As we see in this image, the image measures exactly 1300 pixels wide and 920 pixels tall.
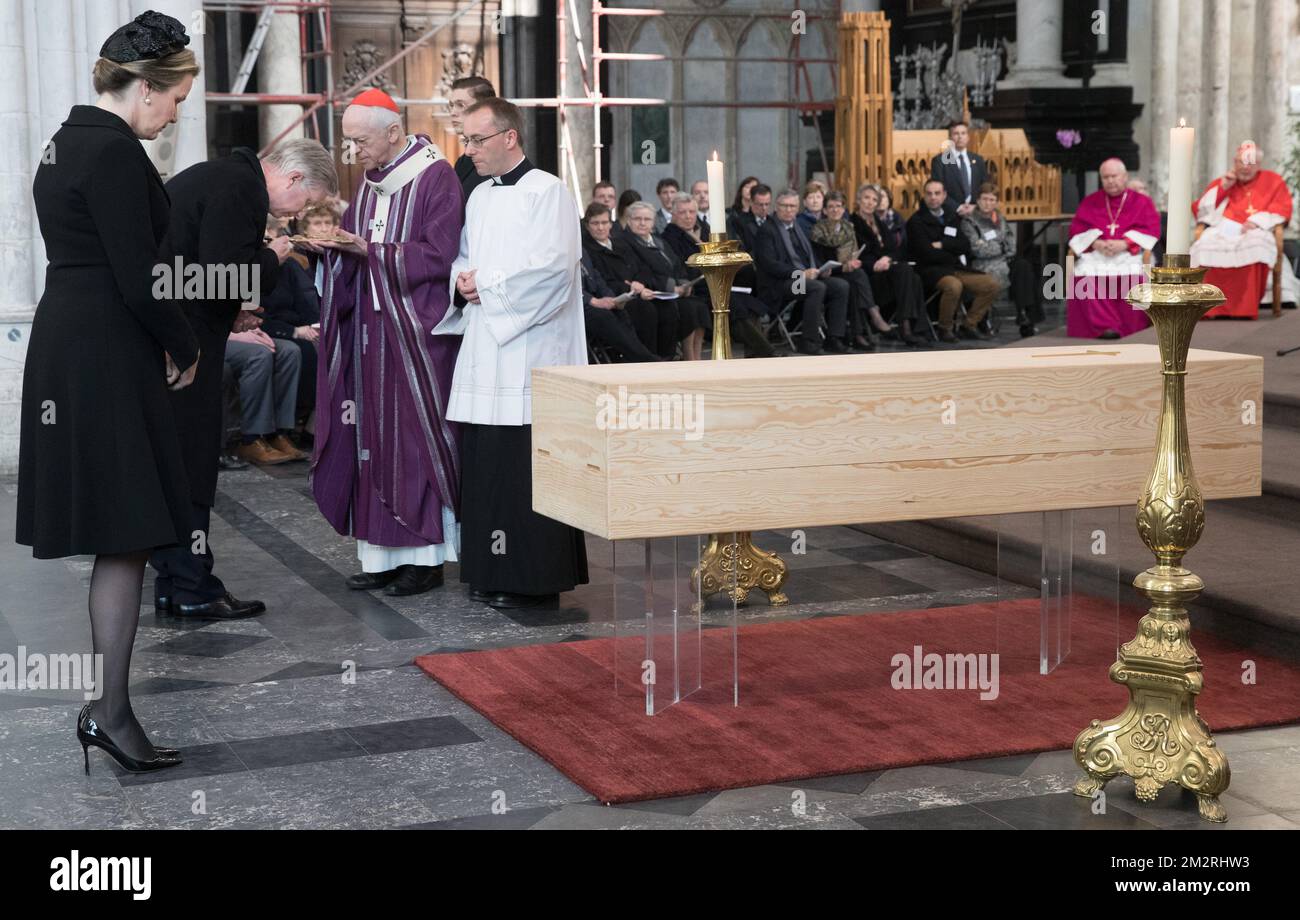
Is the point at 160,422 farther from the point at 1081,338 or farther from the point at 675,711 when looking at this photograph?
the point at 1081,338

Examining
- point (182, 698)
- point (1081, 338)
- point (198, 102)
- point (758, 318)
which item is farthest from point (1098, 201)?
point (182, 698)

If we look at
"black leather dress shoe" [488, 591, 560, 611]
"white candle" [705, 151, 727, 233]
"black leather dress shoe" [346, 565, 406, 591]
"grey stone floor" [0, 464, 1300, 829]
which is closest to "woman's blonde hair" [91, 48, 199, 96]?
"grey stone floor" [0, 464, 1300, 829]

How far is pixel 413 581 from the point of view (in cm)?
625

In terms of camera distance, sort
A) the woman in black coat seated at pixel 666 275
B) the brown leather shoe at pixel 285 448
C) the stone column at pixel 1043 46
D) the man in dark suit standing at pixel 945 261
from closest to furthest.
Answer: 1. the brown leather shoe at pixel 285 448
2. the woman in black coat seated at pixel 666 275
3. the man in dark suit standing at pixel 945 261
4. the stone column at pixel 1043 46

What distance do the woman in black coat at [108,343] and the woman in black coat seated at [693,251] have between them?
827 centimetres

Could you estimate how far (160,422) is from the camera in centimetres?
412

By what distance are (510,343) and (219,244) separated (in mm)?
1033

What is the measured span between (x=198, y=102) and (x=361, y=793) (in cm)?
605

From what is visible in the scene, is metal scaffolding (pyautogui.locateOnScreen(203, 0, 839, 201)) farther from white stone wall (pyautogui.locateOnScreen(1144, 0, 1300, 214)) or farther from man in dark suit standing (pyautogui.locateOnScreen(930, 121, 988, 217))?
white stone wall (pyautogui.locateOnScreen(1144, 0, 1300, 214))

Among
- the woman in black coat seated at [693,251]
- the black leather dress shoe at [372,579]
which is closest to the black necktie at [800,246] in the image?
the woman in black coat seated at [693,251]

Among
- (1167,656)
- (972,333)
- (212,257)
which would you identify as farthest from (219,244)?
(972,333)

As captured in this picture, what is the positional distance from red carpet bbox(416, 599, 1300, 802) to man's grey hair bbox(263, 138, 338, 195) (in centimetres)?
161

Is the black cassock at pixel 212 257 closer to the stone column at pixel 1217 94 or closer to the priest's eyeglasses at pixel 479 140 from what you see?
the priest's eyeglasses at pixel 479 140

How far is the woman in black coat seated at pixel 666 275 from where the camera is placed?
11594mm
